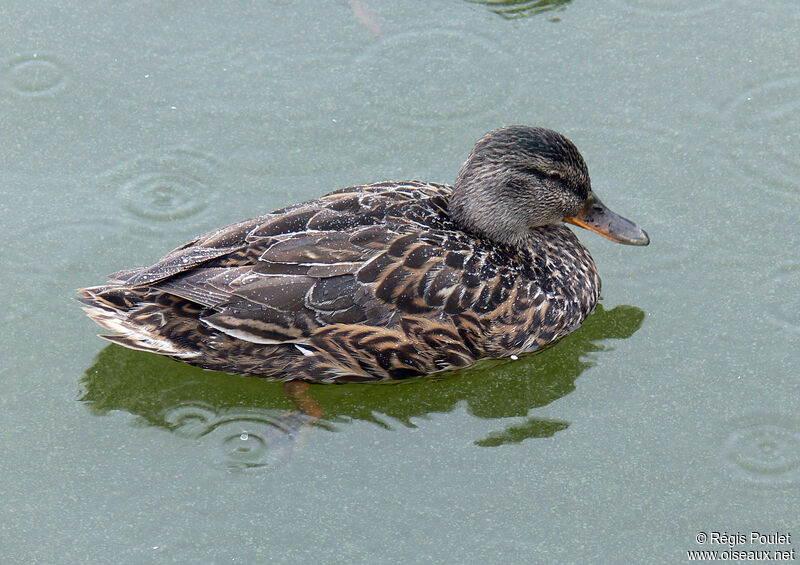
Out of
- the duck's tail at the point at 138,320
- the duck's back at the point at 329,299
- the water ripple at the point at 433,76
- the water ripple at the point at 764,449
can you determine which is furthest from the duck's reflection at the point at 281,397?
the water ripple at the point at 433,76

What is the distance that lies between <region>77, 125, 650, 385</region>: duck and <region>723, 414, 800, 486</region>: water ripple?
111 cm

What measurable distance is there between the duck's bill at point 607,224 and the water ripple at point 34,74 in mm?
3489

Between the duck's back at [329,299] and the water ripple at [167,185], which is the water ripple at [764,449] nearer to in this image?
the duck's back at [329,299]

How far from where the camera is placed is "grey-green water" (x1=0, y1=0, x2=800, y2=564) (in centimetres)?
551

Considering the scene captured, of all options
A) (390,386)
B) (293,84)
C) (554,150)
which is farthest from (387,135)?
(390,386)

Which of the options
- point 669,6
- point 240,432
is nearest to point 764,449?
point 240,432

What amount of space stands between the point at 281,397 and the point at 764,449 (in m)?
2.46

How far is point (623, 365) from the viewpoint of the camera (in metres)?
6.20

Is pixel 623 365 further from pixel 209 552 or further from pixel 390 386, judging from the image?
pixel 209 552

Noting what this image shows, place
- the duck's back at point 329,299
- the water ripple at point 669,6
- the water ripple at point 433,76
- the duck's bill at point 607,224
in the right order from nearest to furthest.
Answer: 1. the duck's back at point 329,299
2. the duck's bill at point 607,224
3. the water ripple at point 433,76
4. the water ripple at point 669,6

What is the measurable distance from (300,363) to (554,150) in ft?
5.90

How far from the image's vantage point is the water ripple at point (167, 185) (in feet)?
22.6

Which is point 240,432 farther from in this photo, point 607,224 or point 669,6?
point 669,6

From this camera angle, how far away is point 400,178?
7078 mm
